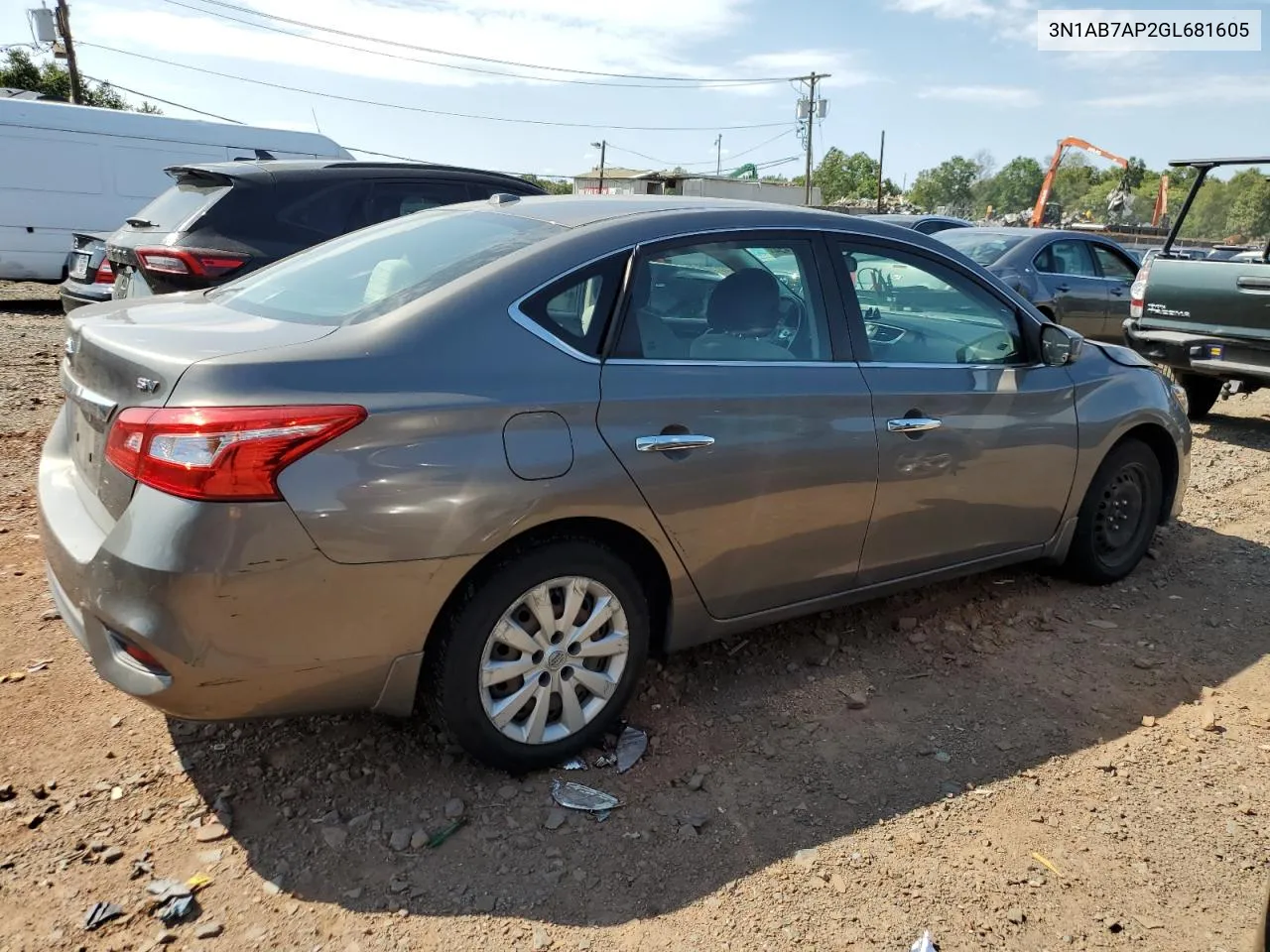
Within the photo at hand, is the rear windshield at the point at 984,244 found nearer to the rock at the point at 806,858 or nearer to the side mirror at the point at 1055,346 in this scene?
the side mirror at the point at 1055,346

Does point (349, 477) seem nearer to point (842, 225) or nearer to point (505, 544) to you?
point (505, 544)

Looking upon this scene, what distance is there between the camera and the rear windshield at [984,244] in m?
9.98

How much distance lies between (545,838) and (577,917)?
305mm

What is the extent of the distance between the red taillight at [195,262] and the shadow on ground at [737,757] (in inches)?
153

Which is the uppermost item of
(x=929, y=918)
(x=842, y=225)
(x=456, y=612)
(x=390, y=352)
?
(x=842, y=225)

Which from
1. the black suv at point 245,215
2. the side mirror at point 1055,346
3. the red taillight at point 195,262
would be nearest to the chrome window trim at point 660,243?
the side mirror at point 1055,346

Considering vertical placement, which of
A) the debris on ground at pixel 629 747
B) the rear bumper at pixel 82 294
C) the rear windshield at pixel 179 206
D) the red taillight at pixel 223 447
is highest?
the rear windshield at pixel 179 206

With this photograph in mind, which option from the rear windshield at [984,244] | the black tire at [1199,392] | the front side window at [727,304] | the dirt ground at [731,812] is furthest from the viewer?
the rear windshield at [984,244]

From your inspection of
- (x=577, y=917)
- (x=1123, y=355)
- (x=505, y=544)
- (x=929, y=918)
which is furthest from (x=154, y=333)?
(x=1123, y=355)

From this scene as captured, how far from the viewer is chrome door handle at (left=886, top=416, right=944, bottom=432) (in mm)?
3467

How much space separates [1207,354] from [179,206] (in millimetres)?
7559

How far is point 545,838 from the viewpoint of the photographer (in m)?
2.70

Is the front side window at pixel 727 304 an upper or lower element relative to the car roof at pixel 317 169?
lower

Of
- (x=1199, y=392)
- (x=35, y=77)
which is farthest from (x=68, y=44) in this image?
(x=1199, y=392)
